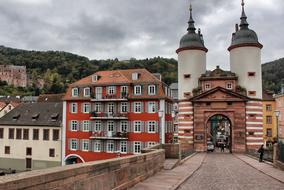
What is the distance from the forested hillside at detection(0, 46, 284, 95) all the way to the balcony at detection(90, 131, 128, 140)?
59.2m

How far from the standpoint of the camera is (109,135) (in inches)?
1762

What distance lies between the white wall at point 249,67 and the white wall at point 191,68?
16.1 ft

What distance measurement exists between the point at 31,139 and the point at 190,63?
1095 inches

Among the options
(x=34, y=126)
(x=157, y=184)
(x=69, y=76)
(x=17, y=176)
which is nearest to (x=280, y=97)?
(x=34, y=126)

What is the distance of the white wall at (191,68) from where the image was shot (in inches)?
1639

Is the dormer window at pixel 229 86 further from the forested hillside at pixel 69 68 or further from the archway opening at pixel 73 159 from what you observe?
the forested hillside at pixel 69 68

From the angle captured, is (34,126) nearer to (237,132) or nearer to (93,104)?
(93,104)

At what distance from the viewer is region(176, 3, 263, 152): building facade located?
3866cm

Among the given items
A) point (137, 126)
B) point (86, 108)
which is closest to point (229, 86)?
point (137, 126)

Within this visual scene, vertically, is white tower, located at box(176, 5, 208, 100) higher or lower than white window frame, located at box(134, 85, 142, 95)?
higher

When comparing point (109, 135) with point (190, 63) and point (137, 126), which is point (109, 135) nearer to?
point (137, 126)

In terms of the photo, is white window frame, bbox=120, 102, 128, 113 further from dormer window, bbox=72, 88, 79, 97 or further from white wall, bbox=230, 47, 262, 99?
white wall, bbox=230, 47, 262, 99

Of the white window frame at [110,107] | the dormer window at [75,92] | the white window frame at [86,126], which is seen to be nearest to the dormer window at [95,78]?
the dormer window at [75,92]

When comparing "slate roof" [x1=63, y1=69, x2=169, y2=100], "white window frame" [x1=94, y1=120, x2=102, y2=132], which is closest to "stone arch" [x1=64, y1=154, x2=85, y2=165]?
"white window frame" [x1=94, y1=120, x2=102, y2=132]
